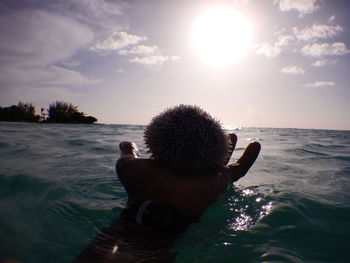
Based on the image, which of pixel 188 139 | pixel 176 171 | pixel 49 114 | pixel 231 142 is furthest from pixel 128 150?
pixel 49 114

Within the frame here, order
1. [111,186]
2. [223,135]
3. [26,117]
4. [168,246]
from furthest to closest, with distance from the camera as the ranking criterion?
[26,117]
[111,186]
[223,135]
[168,246]

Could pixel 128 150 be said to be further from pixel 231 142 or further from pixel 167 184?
pixel 231 142

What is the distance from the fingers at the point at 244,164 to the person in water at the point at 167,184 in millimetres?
542

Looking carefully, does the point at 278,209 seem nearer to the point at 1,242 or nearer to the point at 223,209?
the point at 223,209

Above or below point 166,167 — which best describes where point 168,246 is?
below

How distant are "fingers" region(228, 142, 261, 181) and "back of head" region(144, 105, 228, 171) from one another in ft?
1.80

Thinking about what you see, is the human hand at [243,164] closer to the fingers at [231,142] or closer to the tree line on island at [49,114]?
the fingers at [231,142]

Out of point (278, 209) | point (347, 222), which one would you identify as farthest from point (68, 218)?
point (347, 222)

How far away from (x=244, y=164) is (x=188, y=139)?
1.11m

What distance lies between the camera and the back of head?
182 centimetres

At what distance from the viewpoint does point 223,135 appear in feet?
6.58

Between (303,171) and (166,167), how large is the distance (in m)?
4.29

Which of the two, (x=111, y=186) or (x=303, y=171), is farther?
(x=303, y=171)

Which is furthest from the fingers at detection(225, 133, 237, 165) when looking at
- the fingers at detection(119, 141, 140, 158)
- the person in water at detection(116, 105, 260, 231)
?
the fingers at detection(119, 141, 140, 158)
